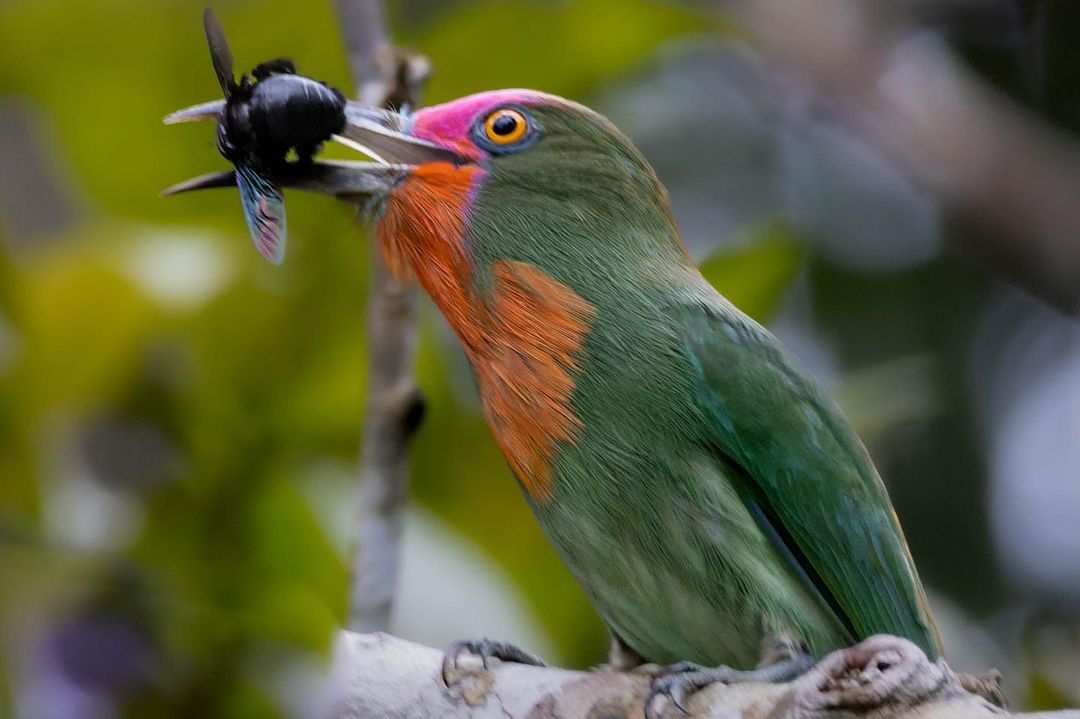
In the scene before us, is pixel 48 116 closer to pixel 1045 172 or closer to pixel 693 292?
pixel 693 292

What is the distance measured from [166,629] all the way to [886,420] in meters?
2.10

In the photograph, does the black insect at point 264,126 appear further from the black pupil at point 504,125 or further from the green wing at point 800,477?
the green wing at point 800,477

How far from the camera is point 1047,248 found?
12.6 feet

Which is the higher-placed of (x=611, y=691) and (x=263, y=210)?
(x=263, y=210)

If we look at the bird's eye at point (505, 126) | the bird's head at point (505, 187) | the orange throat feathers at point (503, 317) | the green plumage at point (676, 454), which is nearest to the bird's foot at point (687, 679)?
the green plumage at point (676, 454)

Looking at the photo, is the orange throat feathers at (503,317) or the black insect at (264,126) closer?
the black insect at (264,126)

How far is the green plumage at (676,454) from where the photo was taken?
2662 mm

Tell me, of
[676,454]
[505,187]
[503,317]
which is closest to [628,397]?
[676,454]

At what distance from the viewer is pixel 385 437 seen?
9.62 ft

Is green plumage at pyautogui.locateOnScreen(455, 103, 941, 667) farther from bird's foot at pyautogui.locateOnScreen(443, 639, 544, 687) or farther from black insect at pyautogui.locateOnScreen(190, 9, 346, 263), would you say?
black insect at pyautogui.locateOnScreen(190, 9, 346, 263)

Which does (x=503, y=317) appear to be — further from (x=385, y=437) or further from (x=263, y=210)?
(x=263, y=210)

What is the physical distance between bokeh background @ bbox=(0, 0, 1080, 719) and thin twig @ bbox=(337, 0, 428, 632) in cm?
15

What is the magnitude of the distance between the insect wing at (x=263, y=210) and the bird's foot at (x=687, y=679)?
39.7 inches

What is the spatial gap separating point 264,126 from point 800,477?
1.26m
